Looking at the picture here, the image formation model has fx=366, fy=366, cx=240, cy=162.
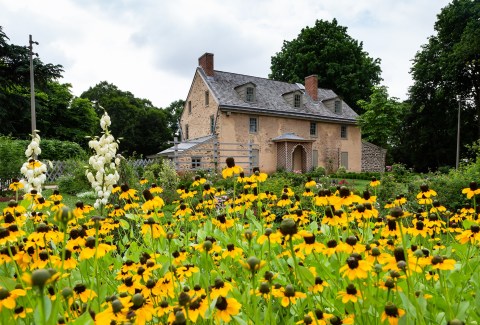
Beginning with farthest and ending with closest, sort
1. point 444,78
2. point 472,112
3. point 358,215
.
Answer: point 472,112 < point 444,78 < point 358,215

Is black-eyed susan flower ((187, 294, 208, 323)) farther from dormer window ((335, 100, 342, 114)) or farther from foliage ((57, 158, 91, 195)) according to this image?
dormer window ((335, 100, 342, 114))

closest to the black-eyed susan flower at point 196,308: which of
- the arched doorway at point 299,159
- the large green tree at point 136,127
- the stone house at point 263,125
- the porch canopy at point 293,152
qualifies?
the stone house at point 263,125

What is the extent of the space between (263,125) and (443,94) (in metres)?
14.7

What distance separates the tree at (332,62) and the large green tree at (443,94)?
5275 millimetres

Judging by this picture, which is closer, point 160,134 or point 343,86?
point 343,86

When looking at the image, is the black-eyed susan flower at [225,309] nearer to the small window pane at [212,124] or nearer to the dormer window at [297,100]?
the small window pane at [212,124]

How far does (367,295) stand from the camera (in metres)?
1.65

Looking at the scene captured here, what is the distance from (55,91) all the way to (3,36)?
30.3 feet

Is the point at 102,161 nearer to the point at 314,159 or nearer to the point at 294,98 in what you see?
the point at 294,98

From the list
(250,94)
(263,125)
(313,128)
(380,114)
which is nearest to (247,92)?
(250,94)

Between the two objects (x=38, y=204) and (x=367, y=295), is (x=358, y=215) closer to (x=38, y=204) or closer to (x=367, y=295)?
(x=367, y=295)

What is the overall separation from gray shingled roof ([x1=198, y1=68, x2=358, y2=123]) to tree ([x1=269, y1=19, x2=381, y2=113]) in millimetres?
5779

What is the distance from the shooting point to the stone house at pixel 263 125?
69.5 ft

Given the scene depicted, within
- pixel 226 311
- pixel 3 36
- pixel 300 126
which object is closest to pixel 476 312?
pixel 226 311
